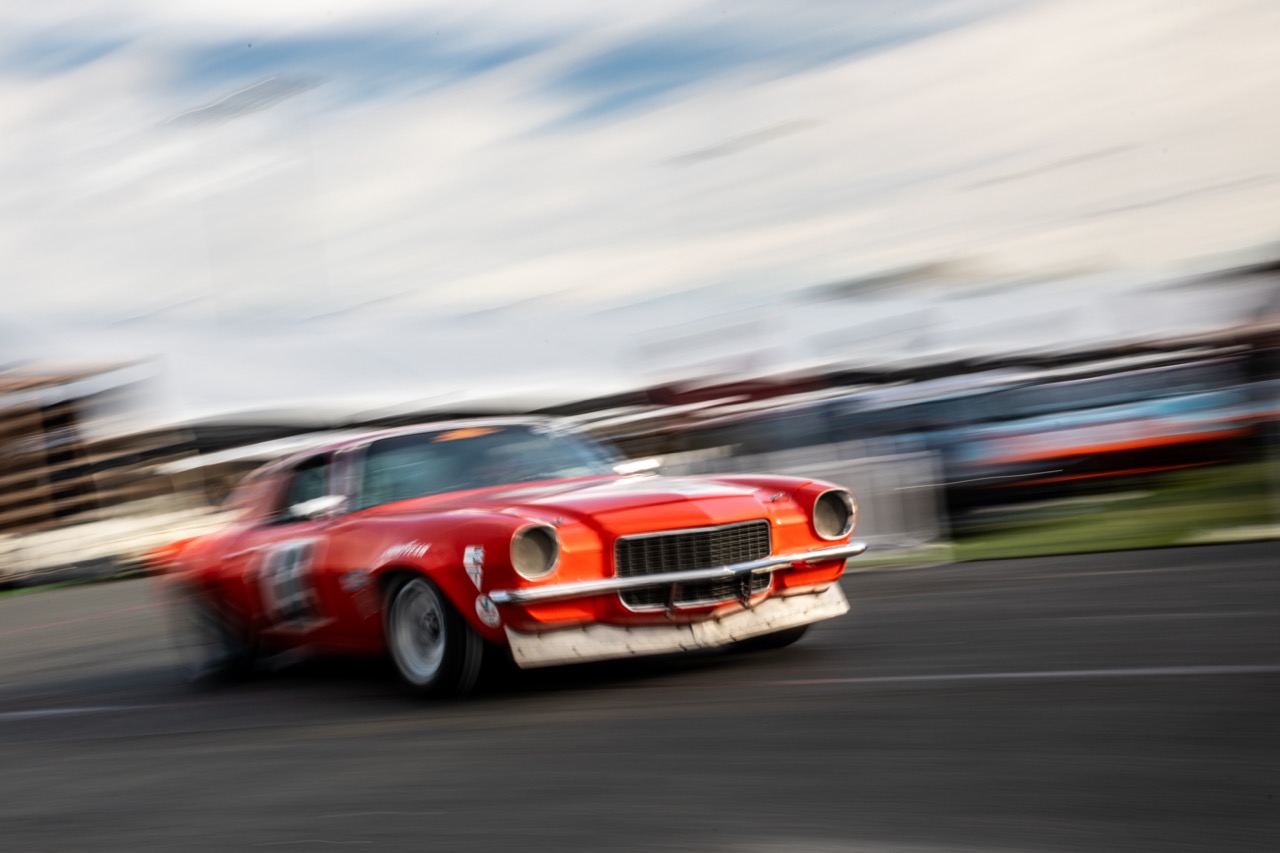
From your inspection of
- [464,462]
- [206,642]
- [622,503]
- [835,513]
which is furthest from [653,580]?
[206,642]

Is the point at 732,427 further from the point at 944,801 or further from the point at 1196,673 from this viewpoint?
the point at 944,801

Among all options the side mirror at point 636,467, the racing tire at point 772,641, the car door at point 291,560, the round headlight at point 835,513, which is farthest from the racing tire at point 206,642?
the round headlight at point 835,513

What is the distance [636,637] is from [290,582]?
1833mm

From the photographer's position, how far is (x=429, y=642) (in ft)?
20.0

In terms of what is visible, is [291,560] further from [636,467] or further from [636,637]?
[636,637]

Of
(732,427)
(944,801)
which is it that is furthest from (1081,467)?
(944,801)

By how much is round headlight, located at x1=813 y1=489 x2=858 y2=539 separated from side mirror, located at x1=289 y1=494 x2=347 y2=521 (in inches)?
79.7

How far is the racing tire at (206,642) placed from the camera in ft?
24.7

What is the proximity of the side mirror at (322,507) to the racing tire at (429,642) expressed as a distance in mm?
737

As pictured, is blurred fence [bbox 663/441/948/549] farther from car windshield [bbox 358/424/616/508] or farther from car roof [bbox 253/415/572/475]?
car windshield [bbox 358/424/616/508]

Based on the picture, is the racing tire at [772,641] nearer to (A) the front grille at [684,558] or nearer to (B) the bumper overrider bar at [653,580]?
(B) the bumper overrider bar at [653,580]

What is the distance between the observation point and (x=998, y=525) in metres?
12.5

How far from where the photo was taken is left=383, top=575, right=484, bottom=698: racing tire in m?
5.87

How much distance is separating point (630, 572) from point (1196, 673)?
1.99 meters
